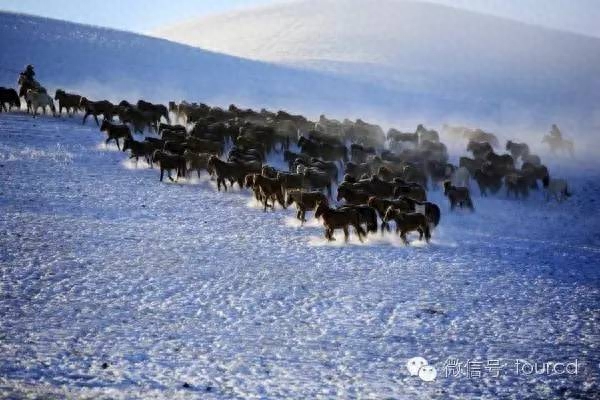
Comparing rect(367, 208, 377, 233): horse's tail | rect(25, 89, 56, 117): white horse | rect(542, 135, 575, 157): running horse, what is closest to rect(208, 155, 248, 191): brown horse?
rect(367, 208, 377, 233): horse's tail

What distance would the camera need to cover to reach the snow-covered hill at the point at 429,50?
200 feet

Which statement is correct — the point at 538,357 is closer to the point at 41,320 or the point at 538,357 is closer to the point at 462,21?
the point at 41,320

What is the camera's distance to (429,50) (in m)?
82.9

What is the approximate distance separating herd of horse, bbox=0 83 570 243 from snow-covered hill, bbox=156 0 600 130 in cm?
2633

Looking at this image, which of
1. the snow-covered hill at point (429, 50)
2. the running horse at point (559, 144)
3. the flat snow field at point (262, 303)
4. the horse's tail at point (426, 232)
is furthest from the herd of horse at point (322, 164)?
the snow-covered hill at point (429, 50)

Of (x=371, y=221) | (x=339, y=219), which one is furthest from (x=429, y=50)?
(x=339, y=219)

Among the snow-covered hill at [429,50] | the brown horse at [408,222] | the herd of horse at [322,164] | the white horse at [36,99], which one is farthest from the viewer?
the snow-covered hill at [429,50]

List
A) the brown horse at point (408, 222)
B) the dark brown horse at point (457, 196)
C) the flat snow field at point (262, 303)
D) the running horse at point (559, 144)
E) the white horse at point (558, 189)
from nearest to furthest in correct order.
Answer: the flat snow field at point (262, 303)
the brown horse at point (408, 222)
the dark brown horse at point (457, 196)
the white horse at point (558, 189)
the running horse at point (559, 144)

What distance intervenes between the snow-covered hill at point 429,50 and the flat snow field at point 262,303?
39.2m

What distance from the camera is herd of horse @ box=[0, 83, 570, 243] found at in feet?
49.3

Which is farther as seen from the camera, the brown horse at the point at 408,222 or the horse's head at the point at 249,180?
the horse's head at the point at 249,180

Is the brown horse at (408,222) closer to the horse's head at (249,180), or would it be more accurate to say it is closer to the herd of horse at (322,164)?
the herd of horse at (322,164)

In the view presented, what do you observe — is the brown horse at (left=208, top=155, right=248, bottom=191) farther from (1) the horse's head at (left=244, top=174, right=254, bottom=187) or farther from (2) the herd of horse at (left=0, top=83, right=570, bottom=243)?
(1) the horse's head at (left=244, top=174, right=254, bottom=187)

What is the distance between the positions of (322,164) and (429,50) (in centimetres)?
6834
